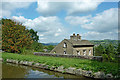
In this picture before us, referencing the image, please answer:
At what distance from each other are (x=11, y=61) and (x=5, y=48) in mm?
8695

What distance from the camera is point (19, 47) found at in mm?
22125

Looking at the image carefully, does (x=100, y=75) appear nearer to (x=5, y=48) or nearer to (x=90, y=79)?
(x=90, y=79)

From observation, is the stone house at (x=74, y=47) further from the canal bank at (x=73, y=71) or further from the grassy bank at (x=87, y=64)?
the canal bank at (x=73, y=71)

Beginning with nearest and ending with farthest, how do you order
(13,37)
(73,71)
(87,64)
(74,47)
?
1. (73,71)
2. (87,64)
3. (13,37)
4. (74,47)

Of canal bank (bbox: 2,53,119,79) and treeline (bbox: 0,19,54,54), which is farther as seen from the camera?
treeline (bbox: 0,19,54,54)

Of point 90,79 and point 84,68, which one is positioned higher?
point 84,68

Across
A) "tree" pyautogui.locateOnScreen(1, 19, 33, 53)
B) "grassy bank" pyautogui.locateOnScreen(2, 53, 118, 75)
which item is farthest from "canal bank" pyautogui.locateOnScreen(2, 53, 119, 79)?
"tree" pyautogui.locateOnScreen(1, 19, 33, 53)

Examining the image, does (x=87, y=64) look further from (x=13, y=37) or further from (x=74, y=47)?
(x=13, y=37)

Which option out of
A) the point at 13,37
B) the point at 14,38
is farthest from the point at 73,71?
the point at 13,37

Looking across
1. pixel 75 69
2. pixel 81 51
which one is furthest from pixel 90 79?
pixel 81 51

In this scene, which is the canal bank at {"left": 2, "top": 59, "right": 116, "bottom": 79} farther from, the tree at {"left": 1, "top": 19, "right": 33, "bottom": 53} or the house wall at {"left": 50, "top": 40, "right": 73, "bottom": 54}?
the house wall at {"left": 50, "top": 40, "right": 73, "bottom": 54}

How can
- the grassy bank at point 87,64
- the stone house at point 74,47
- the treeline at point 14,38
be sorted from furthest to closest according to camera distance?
the stone house at point 74,47, the treeline at point 14,38, the grassy bank at point 87,64

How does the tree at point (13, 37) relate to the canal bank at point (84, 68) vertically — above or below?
above

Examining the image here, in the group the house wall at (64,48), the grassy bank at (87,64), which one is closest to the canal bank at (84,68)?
the grassy bank at (87,64)
